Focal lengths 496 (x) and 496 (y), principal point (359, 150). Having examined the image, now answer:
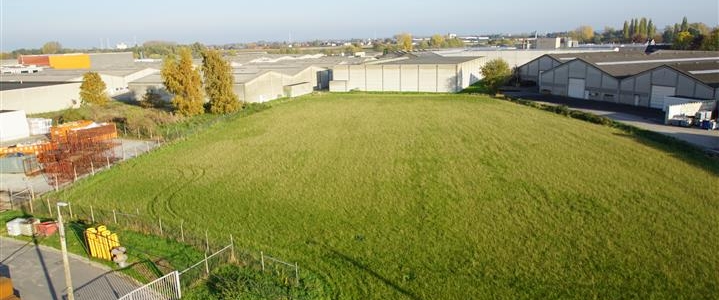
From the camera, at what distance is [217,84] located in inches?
1237

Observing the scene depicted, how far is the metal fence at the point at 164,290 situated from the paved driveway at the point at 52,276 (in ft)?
2.03

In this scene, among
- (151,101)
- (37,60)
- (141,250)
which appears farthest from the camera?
(37,60)

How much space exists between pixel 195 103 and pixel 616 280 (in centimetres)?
2612

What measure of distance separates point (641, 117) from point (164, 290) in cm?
2549

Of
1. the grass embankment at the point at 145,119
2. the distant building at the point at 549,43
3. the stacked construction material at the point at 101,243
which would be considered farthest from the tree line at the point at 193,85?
the distant building at the point at 549,43

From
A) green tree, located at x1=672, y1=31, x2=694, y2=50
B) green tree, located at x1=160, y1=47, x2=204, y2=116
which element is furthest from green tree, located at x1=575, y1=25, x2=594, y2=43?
green tree, located at x1=160, y1=47, x2=204, y2=116

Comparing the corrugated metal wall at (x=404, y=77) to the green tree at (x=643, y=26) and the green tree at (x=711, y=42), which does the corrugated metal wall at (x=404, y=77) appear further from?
the green tree at (x=643, y=26)

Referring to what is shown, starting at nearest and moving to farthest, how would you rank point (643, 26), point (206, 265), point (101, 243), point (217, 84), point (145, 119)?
point (206, 265), point (101, 243), point (145, 119), point (217, 84), point (643, 26)

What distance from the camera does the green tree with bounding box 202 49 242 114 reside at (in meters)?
31.5

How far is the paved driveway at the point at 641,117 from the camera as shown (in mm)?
21359

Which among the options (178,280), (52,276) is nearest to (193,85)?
(52,276)

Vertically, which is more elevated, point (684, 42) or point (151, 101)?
point (684, 42)

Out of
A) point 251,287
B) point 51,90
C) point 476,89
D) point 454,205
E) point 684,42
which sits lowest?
point 251,287

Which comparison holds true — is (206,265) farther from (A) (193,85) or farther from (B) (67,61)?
(B) (67,61)
